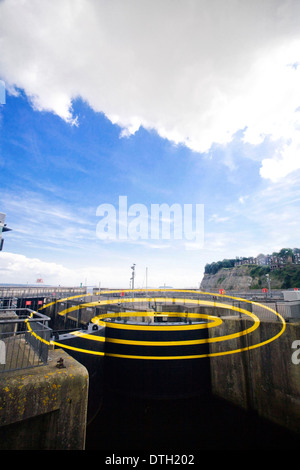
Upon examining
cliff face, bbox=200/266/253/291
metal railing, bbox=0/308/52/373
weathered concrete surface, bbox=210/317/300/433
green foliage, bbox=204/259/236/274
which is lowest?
weathered concrete surface, bbox=210/317/300/433

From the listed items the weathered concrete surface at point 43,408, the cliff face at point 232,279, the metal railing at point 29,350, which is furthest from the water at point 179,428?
the cliff face at point 232,279

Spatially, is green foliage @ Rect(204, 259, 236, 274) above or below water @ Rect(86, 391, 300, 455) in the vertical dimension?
above

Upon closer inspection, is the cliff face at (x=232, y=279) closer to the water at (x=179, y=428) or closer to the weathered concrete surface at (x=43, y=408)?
the water at (x=179, y=428)

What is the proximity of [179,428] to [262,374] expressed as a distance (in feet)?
15.7

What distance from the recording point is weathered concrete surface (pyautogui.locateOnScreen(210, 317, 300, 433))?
29.1 ft

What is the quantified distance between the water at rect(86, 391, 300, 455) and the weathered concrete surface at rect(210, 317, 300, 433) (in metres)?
0.55

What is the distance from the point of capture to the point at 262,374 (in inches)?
392

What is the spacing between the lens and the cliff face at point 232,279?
10007 cm

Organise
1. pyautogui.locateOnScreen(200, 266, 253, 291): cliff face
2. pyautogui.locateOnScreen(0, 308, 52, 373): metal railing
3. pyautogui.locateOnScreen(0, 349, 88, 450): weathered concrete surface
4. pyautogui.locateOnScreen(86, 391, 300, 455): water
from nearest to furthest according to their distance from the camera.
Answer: pyautogui.locateOnScreen(0, 349, 88, 450): weathered concrete surface → pyautogui.locateOnScreen(0, 308, 52, 373): metal railing → pyautogui.locateOnScreen(86, 391, 300, 455): water → pyautogui.locateOnScreen(200, 266, 253, 291): cliff face

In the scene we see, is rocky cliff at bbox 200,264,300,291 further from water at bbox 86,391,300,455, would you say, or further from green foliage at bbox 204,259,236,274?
water at bbox 86,391,300,455

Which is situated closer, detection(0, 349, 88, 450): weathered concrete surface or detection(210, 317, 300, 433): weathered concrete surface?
detection(0, 349, 88, 450): weathered concrete surface

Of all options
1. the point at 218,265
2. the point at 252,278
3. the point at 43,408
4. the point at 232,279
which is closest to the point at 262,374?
the point at 43,408

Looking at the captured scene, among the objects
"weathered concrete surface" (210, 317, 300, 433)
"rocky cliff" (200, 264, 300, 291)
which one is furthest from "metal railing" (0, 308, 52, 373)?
"rocky cliff" (200, 264, 300, 291)
